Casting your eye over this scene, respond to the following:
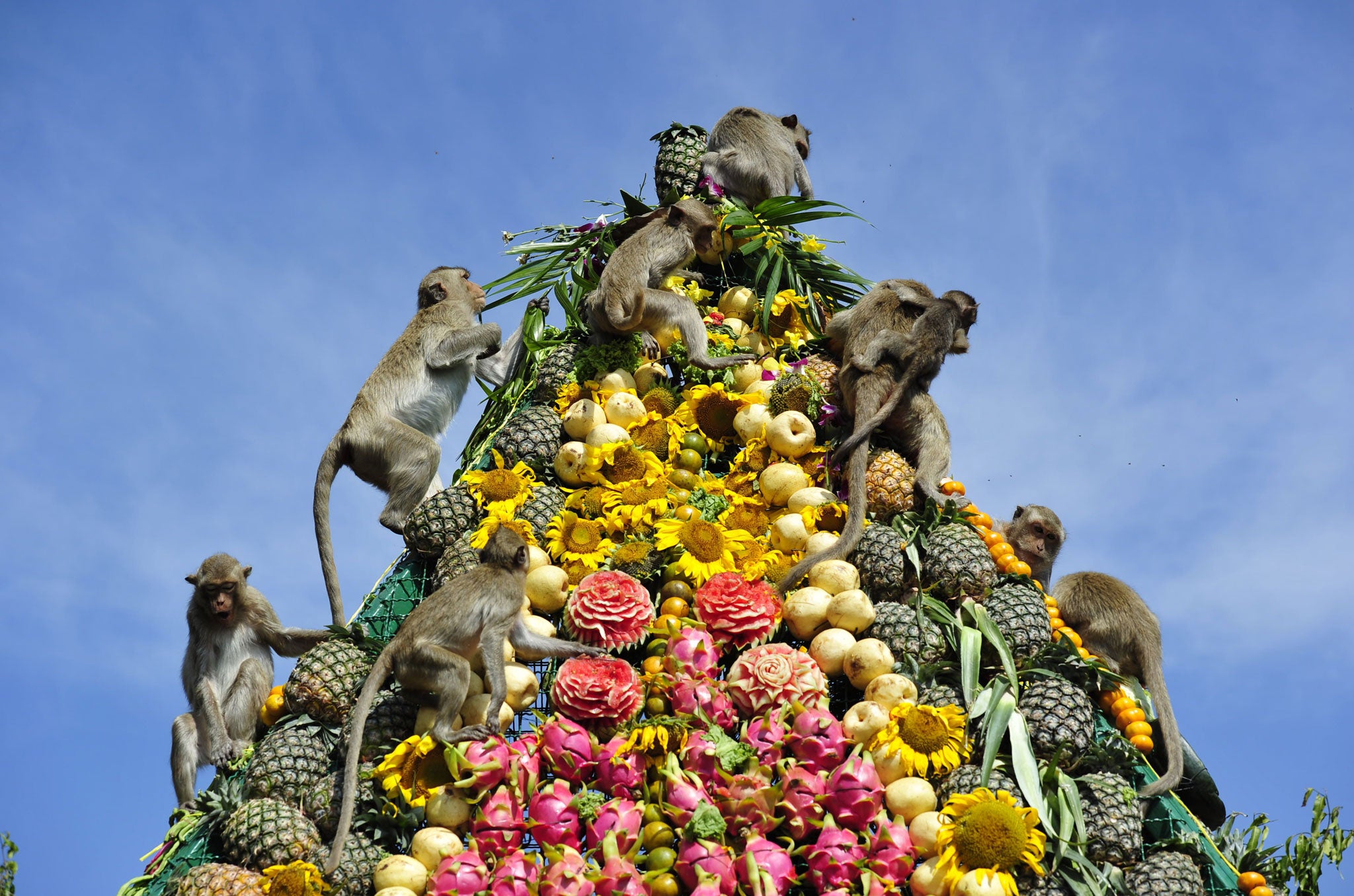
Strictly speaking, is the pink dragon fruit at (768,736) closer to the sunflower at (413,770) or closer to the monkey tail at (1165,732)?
the sunflower at (413,770)

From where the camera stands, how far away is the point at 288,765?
6.96 metres

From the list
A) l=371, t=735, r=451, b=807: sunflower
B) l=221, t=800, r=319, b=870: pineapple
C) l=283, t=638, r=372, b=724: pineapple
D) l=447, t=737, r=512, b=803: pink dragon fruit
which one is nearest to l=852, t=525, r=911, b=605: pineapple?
l=447, t=737, r=512, b=803: pink dragon fruit

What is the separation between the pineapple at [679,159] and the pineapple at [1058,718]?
589 centimetres

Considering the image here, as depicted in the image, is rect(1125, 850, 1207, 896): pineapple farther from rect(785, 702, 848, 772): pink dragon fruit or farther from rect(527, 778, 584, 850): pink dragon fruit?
rect(527, 778, 584, 850): pink dragon fruit

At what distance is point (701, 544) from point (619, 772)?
169 centimetres

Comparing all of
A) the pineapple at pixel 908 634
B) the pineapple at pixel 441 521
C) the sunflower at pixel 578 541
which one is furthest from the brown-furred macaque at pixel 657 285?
the pineapple at pixel 908 634

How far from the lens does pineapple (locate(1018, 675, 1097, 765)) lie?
272 inches

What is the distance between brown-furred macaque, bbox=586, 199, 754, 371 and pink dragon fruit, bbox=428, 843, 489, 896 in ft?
13.6

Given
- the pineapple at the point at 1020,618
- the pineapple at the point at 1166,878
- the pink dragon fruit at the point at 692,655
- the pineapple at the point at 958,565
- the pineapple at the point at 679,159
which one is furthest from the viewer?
the pineapple at the point at 679,159

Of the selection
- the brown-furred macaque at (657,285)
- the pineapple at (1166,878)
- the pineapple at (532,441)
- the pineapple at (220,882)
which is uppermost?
the brown-furred macaque at (657,285)

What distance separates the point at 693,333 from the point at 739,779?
12.4ft

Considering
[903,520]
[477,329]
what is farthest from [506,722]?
[477,329]

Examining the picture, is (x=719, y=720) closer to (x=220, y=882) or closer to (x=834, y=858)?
(x=834, y=858)

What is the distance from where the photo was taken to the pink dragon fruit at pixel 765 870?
6281 millimetres
